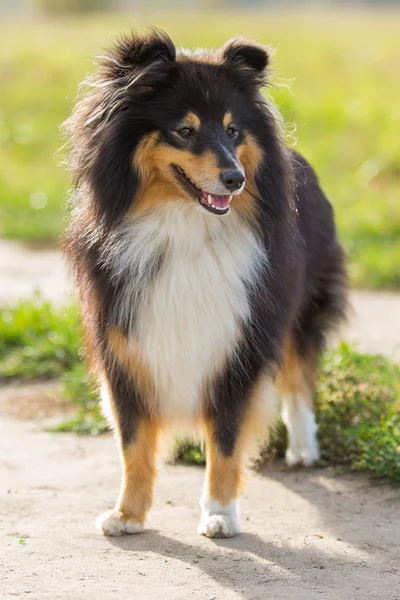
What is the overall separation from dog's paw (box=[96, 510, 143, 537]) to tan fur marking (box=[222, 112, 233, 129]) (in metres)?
1.65

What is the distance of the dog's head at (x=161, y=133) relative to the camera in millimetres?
3801

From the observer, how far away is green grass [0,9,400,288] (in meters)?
9.85

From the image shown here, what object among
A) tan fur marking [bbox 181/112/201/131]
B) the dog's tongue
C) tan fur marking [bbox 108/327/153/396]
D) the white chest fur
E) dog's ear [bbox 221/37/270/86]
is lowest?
tan fur marking [bbox 108/327/153/396]

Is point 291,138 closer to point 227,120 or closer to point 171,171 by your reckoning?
point 227,120

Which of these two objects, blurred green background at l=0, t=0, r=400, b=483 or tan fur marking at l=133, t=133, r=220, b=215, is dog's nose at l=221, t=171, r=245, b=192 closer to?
tan fur marking at l=133, t=133, r=220, b=215

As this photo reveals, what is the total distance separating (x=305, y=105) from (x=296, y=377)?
33.3ft

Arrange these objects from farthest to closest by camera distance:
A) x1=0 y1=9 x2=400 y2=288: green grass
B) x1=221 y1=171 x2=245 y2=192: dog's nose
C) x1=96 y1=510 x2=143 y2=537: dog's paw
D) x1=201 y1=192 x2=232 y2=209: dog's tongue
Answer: x1=0 y1=9 x2=400 y2=288: green grass < x1=96 y1=510 x2=143 y2=537: dog's paw < x1=201 y1=192 x2=232 y2=209: dog's tongue < x1=221 y1=171 x2=245 y2=192: dog's nose

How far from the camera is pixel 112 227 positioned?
3934 millimetres

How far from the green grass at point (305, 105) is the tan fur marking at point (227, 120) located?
589mm

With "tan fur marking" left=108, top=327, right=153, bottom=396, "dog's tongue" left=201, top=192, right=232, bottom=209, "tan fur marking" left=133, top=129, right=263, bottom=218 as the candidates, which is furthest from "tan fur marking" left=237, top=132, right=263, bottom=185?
"tan fur marking" left=108, top=327, right=153, bottom=396

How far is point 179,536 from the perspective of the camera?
159 inches

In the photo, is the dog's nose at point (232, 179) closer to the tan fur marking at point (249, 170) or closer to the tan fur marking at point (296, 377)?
the tan fur marking at point (249, 170)

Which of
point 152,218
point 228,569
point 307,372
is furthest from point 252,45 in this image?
point 228,569

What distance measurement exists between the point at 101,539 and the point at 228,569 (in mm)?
606
